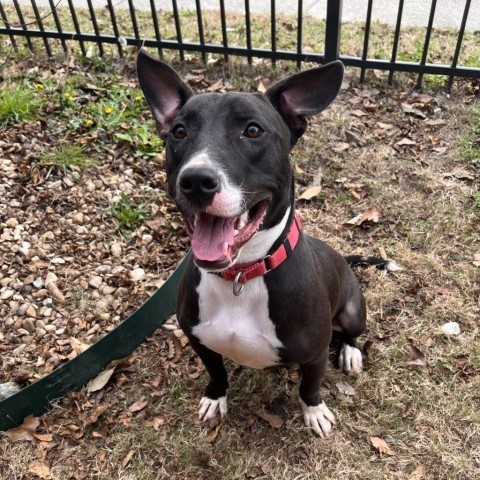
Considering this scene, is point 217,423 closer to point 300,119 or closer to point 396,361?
point 396,361

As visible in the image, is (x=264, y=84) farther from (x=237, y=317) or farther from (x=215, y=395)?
(x=237, y=317)

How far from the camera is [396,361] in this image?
11.6ft

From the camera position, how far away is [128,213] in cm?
435

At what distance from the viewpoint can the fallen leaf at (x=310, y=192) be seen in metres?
4.71

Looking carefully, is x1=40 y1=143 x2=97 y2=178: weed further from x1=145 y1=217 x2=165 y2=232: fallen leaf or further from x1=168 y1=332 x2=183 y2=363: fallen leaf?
x1=168 y1=332 x2=183 y2=363: fallen leaf

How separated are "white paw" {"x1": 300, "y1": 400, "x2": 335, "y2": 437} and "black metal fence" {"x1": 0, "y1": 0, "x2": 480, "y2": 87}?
3.71 m

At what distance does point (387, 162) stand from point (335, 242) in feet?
3.66

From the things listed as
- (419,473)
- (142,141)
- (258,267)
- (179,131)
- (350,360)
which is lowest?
(419,473)

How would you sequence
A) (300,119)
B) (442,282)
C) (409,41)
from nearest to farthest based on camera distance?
(300,119) → (442,282) → (409,41)

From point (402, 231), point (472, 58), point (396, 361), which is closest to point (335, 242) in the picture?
point (402, 231)

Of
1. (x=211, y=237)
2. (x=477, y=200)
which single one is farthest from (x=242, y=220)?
(x=477, y=200)

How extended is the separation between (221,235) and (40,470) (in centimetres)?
182

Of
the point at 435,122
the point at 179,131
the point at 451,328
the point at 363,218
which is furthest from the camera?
the point at 435,122

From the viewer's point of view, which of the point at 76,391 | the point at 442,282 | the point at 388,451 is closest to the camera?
the point at 388,451
